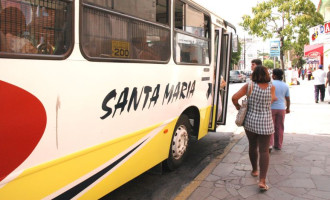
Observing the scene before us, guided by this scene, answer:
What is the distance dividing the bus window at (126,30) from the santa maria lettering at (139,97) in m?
0.36

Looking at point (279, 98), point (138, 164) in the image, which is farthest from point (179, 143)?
point (279, 98)

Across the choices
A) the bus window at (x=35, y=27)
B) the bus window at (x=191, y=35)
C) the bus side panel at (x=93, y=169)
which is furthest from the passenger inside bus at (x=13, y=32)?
the bus window at (x=191, y=35)

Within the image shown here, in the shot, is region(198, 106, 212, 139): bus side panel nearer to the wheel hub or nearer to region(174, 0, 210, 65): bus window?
the wheel hub

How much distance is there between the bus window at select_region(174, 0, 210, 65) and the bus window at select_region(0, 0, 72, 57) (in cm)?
202

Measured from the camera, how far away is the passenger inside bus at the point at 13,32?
2.14m

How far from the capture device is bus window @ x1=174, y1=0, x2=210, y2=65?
14.4 feet

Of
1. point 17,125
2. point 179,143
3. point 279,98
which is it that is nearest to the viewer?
point 17,125

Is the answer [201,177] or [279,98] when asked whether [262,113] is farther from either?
[279,98]

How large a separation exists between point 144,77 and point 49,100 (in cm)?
138

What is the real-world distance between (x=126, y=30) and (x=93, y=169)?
1452 mm

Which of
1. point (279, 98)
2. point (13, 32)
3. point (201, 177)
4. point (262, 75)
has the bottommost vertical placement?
point (201, 177)

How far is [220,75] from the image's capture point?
588 centimetres

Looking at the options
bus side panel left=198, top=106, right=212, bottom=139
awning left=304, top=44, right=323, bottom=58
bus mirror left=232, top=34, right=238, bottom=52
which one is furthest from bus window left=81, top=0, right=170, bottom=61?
awning left=304, top=44, right=323, bottom=58

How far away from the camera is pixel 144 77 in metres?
3.57
